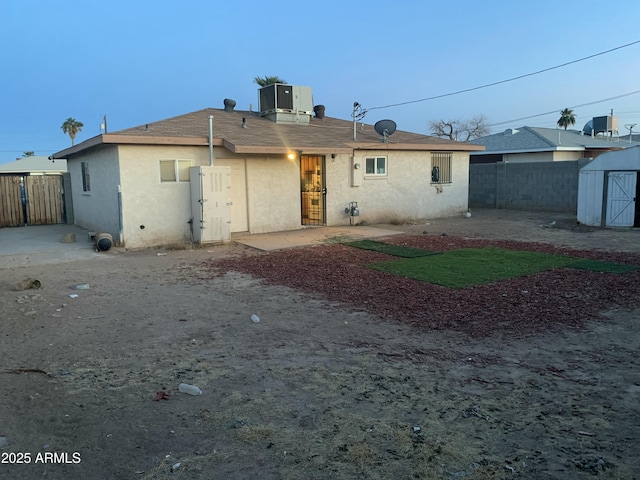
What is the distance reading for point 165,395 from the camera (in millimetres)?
4289

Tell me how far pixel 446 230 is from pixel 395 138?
193 inches

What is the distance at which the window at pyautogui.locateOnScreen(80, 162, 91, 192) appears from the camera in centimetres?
1667

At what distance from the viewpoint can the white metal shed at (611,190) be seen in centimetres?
1527

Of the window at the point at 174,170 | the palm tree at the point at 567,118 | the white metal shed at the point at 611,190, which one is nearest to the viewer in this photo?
the window at the point at 174,170

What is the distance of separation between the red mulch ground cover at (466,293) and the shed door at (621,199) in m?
5.17

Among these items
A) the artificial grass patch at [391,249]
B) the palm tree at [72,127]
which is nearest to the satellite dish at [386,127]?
the artificial grass patch at [391,249]

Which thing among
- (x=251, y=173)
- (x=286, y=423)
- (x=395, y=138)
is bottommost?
(x=286, y=423)

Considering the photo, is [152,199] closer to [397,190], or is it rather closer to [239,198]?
[239,198]

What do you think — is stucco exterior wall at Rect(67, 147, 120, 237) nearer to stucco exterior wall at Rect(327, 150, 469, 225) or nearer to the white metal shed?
stucco exterior wall at Rect(327, 150, 469, 225)

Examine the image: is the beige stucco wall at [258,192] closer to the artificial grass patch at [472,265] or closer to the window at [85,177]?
the window at [85,177]

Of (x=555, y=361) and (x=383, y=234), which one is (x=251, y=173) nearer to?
(x=383, y=234)

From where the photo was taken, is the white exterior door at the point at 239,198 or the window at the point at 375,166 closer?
the white exterior door at the point at 239,198

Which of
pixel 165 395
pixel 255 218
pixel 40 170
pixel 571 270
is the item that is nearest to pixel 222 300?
pixel 165 395

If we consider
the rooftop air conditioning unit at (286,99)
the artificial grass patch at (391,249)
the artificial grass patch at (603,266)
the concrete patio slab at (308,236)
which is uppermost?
the rooftop air conditioning unit at (286,99)
